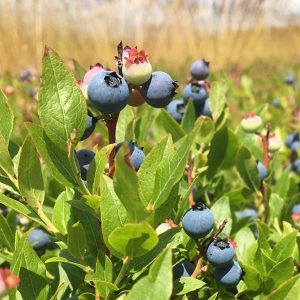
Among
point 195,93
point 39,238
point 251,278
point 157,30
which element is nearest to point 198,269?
point 251,278

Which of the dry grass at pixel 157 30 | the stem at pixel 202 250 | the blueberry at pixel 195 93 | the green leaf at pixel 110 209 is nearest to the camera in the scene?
the green leaf at pixel 110 209

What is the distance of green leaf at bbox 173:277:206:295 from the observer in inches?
30.9

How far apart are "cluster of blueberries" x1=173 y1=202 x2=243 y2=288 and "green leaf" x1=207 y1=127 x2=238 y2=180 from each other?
1.41ft

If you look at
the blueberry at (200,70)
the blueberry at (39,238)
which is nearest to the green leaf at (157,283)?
the blueberry at (39,238)

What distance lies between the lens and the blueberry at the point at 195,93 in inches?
53.4

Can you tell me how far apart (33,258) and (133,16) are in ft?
34.7

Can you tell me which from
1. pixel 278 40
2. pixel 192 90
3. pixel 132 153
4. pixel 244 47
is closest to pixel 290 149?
pixel 192 90

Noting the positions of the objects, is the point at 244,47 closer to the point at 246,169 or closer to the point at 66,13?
the point at 66,13

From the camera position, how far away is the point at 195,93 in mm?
1357

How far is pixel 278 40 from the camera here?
667 inches

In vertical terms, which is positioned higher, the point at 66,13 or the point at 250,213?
the point at 250,213

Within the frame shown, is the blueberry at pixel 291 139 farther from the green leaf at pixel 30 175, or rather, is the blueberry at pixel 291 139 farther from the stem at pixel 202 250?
the green leaf at pixel 30 175

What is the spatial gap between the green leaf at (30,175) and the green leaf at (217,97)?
648 millimetres

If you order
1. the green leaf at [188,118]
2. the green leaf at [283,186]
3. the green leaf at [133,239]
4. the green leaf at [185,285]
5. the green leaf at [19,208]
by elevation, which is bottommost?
the green leaf at [283,186]
